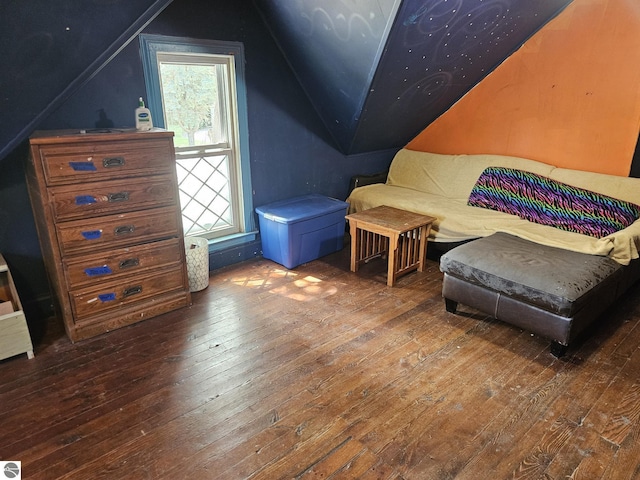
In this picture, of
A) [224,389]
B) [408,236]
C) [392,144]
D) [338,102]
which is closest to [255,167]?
[338,102]

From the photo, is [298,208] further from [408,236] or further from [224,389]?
[224,389]

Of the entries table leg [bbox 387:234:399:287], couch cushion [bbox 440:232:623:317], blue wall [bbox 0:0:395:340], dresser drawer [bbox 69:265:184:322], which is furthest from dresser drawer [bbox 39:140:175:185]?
couch cushion [bbox 440:232:623:317]

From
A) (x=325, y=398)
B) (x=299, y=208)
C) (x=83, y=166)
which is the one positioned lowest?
(x=325, y=398)

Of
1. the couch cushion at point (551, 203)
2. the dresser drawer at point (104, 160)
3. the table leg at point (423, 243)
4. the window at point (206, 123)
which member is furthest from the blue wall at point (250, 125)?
the couch cushion at point (551, 203)

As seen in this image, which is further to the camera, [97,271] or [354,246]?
[354,246]

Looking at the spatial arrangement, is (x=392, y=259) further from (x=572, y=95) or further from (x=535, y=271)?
(x=572, y=95)

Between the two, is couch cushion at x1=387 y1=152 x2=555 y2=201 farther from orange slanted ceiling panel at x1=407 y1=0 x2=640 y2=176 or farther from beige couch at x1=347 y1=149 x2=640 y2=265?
orange slanted ceiling panel at x1=407 y1=0 x2=640 y2=176

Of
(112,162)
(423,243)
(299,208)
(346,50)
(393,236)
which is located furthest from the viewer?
(299,208)

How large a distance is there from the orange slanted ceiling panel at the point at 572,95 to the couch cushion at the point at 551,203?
1.10ft

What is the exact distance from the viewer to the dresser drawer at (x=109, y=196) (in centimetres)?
205

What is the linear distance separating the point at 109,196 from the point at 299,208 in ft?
4.55

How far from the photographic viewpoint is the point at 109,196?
2.17 metres

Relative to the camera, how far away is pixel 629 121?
287cm

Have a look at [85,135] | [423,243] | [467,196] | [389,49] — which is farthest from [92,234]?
[467,196]
